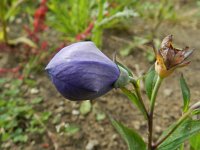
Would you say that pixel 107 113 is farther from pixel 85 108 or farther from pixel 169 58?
pixel 169 58

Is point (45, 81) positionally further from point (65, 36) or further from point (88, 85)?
point (88, 85)

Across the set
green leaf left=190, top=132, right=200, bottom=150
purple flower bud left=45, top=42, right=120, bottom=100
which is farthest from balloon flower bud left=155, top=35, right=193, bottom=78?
green leaf left=190, top=132, right=200, bottom=150

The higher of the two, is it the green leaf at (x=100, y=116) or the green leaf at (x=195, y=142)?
the green leaf at (x=195, y=142)

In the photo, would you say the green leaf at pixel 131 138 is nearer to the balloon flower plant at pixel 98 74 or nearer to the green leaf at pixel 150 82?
the balloon flower plant at pixel 98 74

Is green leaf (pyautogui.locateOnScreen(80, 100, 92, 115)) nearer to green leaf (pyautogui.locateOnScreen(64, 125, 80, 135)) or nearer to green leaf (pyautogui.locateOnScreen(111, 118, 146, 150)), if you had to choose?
green leaf (pyautogui.locateOnScreen(64, 125, 80, 135))

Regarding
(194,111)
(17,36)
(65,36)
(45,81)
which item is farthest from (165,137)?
(17,36)

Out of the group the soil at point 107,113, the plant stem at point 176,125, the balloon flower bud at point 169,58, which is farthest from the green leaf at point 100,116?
the balloon flower bud at point 169,58

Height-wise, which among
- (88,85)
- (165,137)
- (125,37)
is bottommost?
(125,37)

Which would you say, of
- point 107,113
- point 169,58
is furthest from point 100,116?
point 169,58
